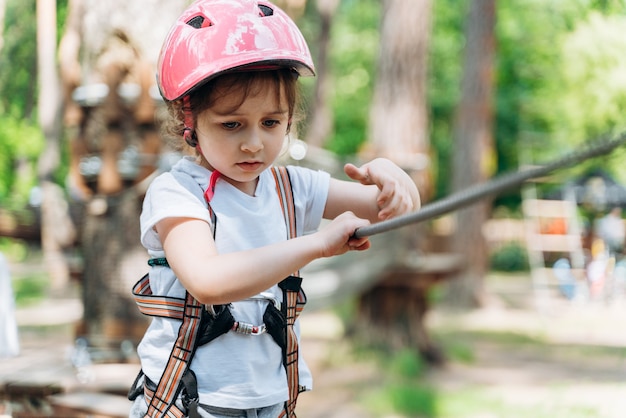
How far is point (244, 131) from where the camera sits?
1662 millimetres

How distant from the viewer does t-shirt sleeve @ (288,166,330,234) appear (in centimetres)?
190

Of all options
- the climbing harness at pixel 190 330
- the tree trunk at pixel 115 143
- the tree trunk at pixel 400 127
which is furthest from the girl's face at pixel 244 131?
the tree trunk at pixel 400 127

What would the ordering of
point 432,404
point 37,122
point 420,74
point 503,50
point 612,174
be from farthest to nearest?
point 503,50 < point 612,174 < point 37,122 < point 420,74 < point 432,404

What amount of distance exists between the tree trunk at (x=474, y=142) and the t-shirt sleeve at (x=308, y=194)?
441 inches

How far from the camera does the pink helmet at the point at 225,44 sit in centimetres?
163

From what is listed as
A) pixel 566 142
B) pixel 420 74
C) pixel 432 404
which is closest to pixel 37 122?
pixel 420 74

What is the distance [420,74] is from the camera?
941 cm

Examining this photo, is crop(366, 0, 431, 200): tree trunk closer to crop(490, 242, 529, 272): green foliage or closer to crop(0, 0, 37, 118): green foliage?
crop(0, 0, 37, 118): green foliage

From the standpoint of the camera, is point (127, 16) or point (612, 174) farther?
point (612, 174)

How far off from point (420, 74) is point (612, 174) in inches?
367

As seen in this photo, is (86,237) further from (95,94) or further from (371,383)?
(371,383)

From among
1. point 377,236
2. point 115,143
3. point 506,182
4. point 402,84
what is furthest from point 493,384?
point 506,182

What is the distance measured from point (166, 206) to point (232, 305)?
25 centimetres

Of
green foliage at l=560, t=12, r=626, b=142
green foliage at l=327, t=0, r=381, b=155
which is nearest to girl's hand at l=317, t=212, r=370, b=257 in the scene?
green foliage at l=560, t=12, r=626, b=142
